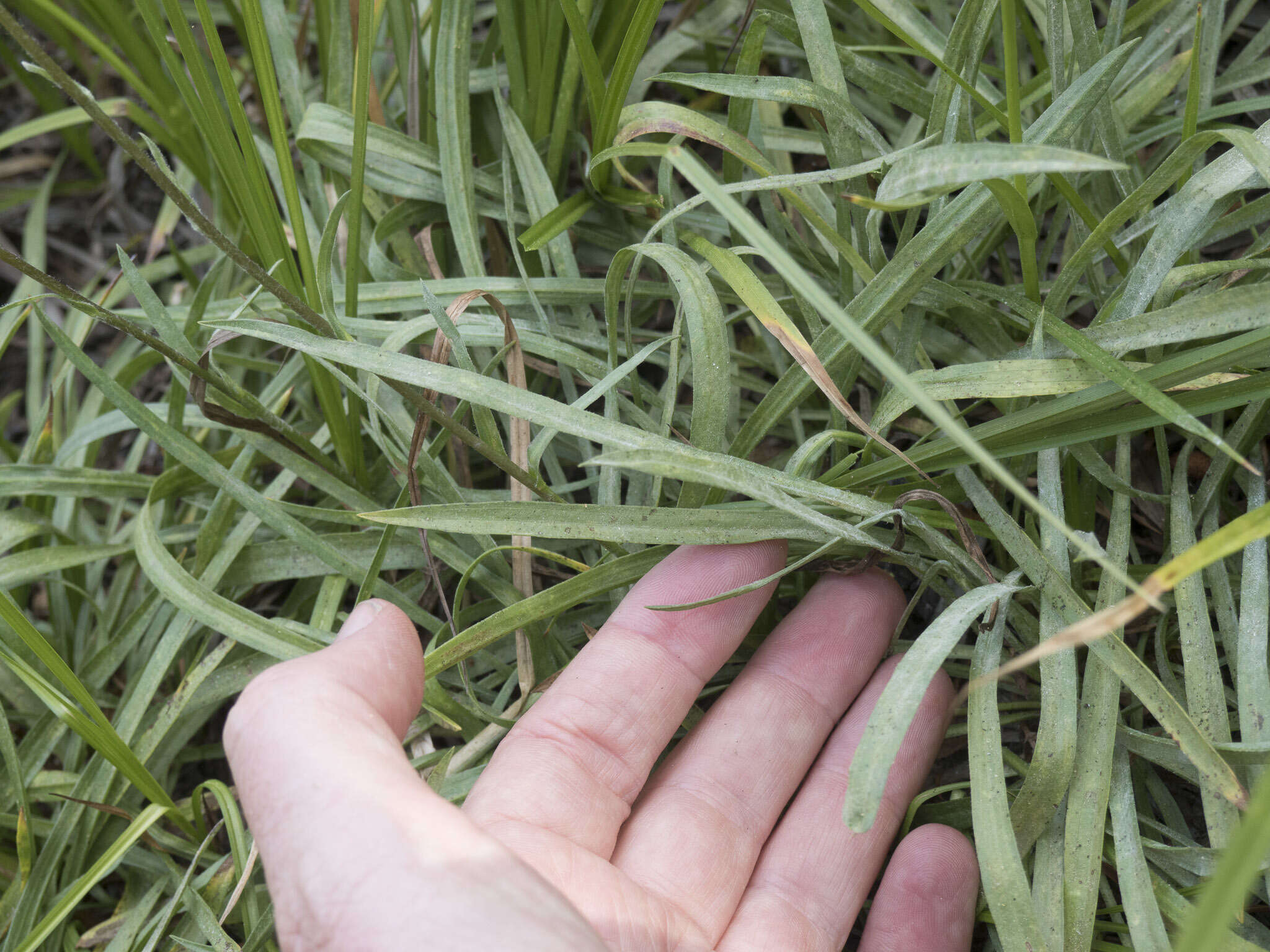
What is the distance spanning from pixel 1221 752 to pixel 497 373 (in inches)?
34.2

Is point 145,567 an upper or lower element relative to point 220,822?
upper

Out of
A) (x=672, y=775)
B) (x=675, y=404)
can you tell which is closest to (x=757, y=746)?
(x=672, y=775)

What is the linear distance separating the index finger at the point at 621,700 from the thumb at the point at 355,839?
0.18 metres

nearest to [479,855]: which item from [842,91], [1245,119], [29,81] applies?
[842,91]

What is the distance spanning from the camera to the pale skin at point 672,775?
2.41 ft

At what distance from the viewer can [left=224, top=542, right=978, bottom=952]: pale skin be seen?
733 millimetres

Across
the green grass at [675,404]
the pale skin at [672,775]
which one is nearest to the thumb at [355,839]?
the pale skin at [672,775]

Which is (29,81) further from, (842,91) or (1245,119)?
(1245,119)

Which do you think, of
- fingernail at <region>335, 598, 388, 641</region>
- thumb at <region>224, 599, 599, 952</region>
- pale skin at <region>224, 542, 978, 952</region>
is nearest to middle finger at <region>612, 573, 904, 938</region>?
pale skin at <region>224, 542, 978, 952</region>

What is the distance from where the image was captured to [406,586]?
1.13 metres

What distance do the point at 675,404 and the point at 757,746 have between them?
0.42 meters

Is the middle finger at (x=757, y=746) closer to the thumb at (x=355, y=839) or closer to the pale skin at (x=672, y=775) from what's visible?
the pale skin at (x=672, y=775)

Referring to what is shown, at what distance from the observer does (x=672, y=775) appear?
0.99 m

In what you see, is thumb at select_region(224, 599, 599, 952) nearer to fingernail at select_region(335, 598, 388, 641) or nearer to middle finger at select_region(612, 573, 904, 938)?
fingernail at select_region(335, 598, 388, 641)
